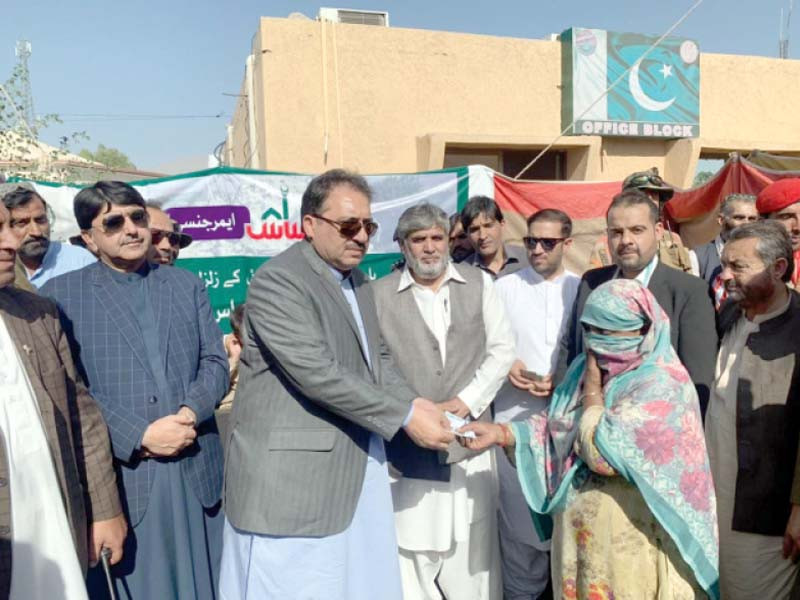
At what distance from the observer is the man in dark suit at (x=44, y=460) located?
1.62 meters

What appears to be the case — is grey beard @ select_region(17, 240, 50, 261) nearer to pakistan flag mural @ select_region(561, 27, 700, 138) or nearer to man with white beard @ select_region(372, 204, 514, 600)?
man with white beard @ select_region(372, 204, 514, 600)

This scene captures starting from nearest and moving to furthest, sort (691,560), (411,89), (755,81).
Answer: (691,560), (411,89), (755,81)

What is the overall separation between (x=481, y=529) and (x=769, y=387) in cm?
141

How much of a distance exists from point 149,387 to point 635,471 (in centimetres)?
176

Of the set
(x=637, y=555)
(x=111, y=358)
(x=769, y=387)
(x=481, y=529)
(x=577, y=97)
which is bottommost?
(x=481, y=529)

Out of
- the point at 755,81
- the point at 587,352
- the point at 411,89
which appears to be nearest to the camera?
the point at 587,352

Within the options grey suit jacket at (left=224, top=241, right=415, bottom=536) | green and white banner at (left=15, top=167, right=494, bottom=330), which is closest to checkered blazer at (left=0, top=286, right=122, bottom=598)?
grey suit jacket at (left=224, top=241, right=415, bottom=536)

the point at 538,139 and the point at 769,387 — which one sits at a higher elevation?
the point at 538,139

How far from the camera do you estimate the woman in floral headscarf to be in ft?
6.24

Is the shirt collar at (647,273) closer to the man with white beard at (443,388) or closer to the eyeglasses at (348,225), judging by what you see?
the man with white beard at (443,388)

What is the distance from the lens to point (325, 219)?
2.17 m

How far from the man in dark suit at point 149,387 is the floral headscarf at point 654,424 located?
5.00 ft

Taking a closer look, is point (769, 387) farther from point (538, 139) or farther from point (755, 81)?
point (755, 81)

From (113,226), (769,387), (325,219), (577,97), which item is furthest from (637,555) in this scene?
(577,97)
